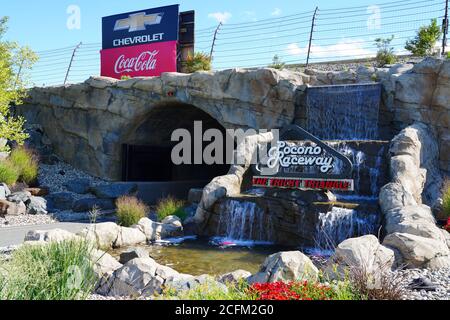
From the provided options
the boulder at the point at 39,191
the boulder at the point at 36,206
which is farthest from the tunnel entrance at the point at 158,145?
the boulder at the point at 36,206

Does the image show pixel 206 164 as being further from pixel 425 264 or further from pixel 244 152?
pixel 425 264

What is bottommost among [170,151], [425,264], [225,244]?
[225,244]

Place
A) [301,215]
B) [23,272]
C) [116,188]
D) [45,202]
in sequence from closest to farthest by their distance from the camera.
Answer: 1. [23,272]
2. [301,215]
3. [45,202]
4. [116,188]

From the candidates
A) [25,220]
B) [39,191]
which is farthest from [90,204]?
[25,220]

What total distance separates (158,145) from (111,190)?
4927 millimetres

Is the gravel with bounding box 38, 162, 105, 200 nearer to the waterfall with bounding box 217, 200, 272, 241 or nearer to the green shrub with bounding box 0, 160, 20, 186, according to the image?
the green shrub with bounding box 0, 160, 20, 186

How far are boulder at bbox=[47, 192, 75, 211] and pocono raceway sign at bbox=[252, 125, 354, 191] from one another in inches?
266

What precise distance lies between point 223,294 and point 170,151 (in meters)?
17.1

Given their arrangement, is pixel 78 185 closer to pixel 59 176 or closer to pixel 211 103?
pixel 59 176

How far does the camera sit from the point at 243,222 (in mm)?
11344

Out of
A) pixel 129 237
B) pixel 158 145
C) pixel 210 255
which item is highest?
pixel 158 145

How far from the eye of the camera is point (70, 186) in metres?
16.4

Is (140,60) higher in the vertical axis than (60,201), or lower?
higher
